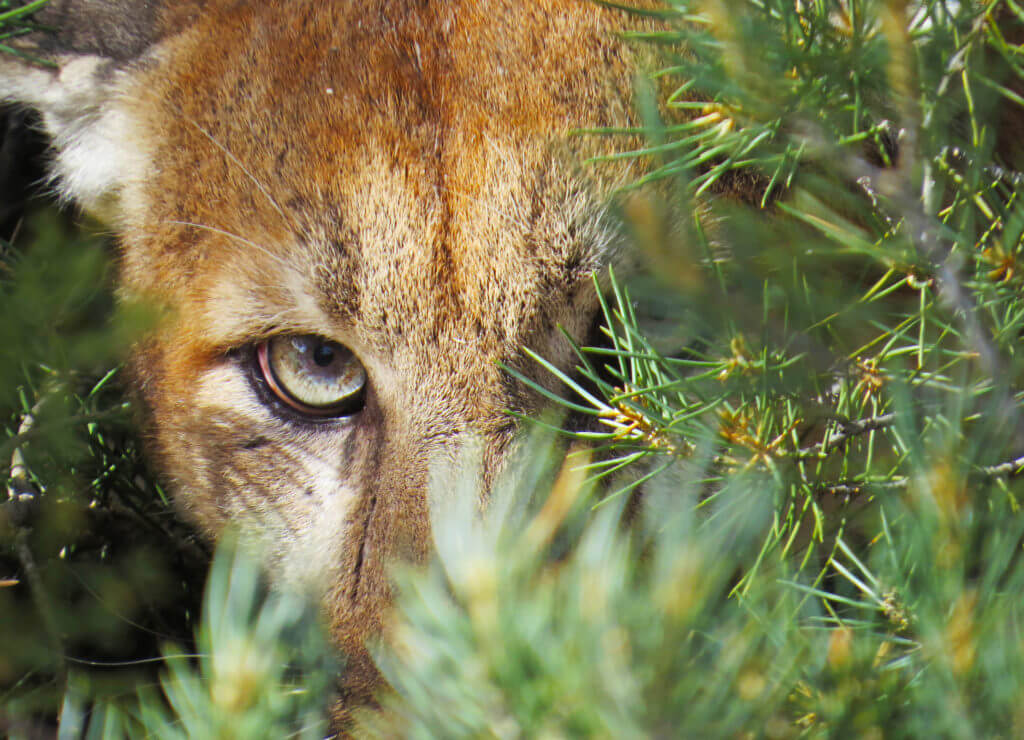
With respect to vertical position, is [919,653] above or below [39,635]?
above

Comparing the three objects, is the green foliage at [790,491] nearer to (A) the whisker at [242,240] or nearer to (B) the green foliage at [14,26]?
(A) the whisker at [242,240]

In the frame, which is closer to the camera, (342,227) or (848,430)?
(848,430)

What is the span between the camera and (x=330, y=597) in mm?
1677

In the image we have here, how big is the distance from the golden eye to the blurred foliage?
495 millimetres

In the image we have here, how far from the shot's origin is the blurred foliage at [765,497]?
639 mm

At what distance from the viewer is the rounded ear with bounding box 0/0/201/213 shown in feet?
6.40

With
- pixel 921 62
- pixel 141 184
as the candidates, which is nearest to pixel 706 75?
pixel 921 62

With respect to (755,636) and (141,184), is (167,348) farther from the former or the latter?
(755,636)

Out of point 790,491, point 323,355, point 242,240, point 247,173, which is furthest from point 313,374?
point 790,491

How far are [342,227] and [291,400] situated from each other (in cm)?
45

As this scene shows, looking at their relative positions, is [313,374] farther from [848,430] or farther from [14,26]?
[848,430]

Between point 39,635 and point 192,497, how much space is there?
1.86ft

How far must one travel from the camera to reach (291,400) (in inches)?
72.6

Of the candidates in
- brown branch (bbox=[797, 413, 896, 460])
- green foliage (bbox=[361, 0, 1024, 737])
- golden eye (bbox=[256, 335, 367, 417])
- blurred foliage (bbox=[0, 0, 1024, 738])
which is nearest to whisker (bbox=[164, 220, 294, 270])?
golden eye (bbox=[256, 335, 367, 417])
